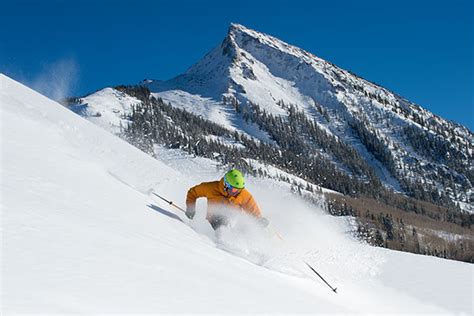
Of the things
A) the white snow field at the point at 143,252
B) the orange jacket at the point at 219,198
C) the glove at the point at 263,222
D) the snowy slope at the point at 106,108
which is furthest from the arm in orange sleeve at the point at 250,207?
the snowy slope at the point at 106,108

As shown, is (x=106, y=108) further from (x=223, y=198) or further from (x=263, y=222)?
(x=263, y=222)

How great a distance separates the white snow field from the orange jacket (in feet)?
1.97

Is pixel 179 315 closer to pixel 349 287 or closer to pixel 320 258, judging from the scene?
pixel 349 287

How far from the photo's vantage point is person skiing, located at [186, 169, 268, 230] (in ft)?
38.1

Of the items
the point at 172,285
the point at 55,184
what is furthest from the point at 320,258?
the point at 172,285

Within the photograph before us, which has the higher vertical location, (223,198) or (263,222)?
(223,198)

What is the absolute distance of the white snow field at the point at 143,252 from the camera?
4.31 meters

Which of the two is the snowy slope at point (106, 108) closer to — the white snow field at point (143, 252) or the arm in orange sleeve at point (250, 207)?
the white snow field at point (143, 252)

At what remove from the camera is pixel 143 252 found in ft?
19.5

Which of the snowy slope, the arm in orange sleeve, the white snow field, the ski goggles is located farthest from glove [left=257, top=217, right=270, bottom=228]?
the snowy slope

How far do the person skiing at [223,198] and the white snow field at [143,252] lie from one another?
18.5 inches

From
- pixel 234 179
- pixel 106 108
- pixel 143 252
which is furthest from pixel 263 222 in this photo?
pixel 106 108

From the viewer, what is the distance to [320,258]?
1281 centimetres

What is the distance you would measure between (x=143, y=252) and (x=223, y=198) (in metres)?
6.07
